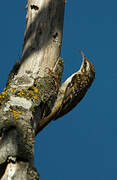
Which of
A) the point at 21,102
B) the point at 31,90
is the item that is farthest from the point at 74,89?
the point at 21,102

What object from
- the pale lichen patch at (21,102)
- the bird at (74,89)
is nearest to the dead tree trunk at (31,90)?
the pale lichen patch at (21,102)

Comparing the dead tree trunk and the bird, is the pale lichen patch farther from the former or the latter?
the bird

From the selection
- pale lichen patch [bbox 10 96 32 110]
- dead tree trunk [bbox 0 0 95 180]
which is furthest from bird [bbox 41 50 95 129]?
pale lichen patch [bbox 10 96 32 110]

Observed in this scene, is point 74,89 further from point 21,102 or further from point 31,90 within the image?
point 21,102

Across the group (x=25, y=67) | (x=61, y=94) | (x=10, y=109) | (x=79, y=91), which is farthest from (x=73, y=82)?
(x=10, y=109)

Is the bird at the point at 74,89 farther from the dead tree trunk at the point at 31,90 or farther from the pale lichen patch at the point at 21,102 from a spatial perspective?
the pale lichen patch at the point at 21,102

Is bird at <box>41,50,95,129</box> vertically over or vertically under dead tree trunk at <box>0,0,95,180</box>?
over
